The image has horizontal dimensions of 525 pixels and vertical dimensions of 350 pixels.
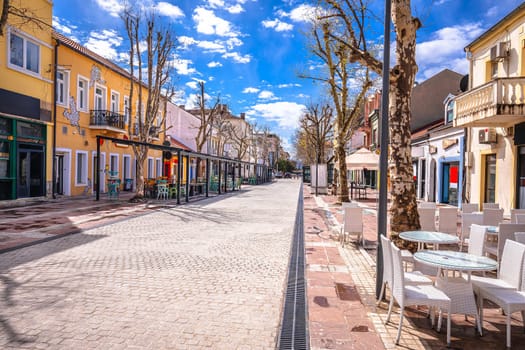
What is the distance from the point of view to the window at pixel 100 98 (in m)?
21.6

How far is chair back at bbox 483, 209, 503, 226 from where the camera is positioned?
7500 mm

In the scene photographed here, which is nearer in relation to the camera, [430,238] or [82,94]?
[430,238]

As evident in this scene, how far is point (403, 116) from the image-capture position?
259 inches

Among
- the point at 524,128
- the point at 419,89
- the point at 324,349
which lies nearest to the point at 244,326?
the point at 324,349

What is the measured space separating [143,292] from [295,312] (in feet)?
6.76

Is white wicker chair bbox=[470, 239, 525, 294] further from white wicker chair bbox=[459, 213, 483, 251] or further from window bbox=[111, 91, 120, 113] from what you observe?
window bbox=[111, 91, 120, 113]

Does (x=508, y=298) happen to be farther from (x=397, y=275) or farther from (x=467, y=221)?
(x=467, y=221)

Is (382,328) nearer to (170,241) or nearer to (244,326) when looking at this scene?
→ (244,326)

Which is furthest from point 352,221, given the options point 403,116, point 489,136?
point 489,136

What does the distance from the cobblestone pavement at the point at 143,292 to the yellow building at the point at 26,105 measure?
8664mm

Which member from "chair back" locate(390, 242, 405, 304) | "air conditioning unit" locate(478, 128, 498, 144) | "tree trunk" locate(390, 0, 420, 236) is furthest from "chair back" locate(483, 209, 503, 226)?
"air conditioning unit" locate(478, 128, 498, 144)

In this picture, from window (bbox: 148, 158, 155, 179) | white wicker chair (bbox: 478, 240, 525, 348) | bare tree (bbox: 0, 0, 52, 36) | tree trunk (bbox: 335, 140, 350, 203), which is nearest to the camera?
white wicker chair (bbox: 478, 240, 525, 348)

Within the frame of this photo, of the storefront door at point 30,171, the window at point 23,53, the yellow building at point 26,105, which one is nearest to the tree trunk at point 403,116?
the yellow building at point 26,105

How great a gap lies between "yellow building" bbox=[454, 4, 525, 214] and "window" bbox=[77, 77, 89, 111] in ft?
59.9
